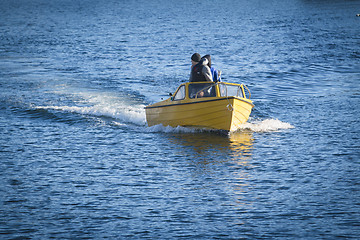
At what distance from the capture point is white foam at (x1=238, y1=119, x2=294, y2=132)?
18922 millimetres

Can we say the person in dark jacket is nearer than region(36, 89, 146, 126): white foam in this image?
Yes

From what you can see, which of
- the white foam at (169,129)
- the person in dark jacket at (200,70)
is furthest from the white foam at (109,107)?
the person in dark jacket at (200,70)

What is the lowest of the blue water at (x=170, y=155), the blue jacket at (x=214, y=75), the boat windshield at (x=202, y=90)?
the blue water at (x=170, y=155)

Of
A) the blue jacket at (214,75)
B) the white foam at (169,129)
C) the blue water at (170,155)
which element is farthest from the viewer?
the white foam at (169,129)

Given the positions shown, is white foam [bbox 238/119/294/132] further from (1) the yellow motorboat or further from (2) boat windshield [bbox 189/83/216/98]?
(2) boat windshield [bbox 189/83/216/98]

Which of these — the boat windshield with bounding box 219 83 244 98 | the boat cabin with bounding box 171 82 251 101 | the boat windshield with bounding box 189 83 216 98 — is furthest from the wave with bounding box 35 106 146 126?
the boat windshield with bounding box 219 83 244 98

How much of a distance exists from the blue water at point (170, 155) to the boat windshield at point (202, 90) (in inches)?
59.4

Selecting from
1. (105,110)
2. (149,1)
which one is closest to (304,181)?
(105,110)

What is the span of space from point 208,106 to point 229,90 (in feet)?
3.35

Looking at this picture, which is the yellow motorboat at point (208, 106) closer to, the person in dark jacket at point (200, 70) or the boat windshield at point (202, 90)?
the boat windshield at point (202, 90)

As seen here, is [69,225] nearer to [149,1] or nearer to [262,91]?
[262,91]

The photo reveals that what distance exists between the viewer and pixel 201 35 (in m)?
57.3

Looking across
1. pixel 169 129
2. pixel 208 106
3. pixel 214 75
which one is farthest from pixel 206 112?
pixel 169 129

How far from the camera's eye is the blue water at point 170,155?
1088 cm
